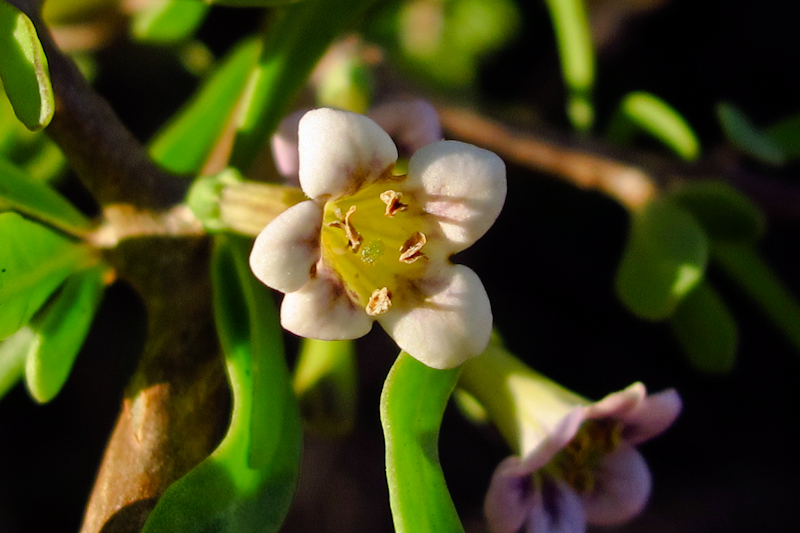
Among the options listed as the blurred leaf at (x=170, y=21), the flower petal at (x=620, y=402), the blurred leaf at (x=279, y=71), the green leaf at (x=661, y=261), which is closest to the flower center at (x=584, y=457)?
the flower petal at (x=620, y=402)

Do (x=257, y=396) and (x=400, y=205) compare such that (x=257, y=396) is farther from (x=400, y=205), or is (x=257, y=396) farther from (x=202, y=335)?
(x=400, y=205)

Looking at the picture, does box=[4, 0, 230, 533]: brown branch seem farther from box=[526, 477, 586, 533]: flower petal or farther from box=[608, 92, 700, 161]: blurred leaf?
box=[608, 92, 700, 161]: blurred leaf

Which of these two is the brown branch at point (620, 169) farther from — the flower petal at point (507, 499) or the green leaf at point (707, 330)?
the flower petal at point (507, 499)

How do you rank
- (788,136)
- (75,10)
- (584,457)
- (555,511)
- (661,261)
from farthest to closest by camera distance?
(75,10), (788,136), (661,261), (584,457), (555,511)

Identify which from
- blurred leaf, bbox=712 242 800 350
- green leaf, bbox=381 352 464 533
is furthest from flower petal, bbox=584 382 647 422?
blurred leaf, bbox=712 242 800 350

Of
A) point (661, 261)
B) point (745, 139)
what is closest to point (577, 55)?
point (745, 139)

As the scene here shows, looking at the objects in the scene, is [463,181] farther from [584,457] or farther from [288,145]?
[584,457]

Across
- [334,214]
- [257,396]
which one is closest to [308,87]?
[334,214]
